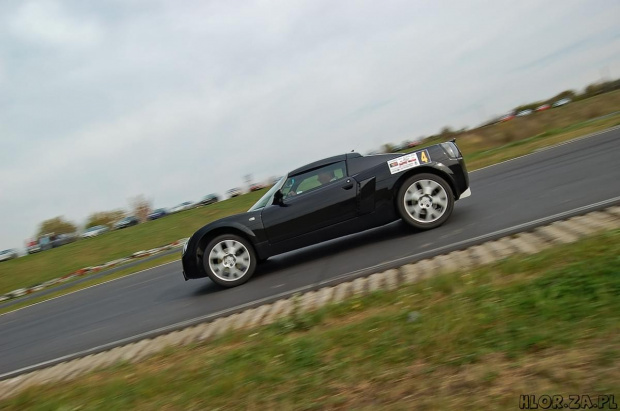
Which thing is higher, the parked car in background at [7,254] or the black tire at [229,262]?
the parked car in background at [7,254]

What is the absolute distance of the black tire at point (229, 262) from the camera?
7.89 meters

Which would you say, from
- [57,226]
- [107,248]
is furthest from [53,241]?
[57,226]

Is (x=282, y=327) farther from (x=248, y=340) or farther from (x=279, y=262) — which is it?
(x=279, y=262)

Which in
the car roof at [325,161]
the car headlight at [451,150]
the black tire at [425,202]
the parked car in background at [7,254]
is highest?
the parked car in background at [7,254]

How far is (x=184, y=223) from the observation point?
92.4 ft

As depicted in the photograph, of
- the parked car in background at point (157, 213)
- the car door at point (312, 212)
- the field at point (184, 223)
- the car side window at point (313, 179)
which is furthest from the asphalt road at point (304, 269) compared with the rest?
the parked car in background at point (157, 213)

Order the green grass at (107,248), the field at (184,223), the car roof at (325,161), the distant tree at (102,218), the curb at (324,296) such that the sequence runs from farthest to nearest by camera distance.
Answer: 1. the distant tree at (102,218)
2. the field at (184,223)
3. the green grass at (107,248)
4. the car roof at (325,161)
5. the curb at (324,296)

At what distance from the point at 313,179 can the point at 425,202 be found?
166 cm

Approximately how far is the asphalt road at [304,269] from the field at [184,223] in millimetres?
14391

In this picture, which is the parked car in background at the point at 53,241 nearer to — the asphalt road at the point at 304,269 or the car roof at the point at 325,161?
the asphalt road at the point at 304,269

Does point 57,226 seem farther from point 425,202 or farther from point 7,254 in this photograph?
point 425,202

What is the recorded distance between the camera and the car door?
7.82 m

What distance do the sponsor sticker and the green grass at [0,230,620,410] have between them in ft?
9.53

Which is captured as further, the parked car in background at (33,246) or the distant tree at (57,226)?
the distant tree at (57,226)
